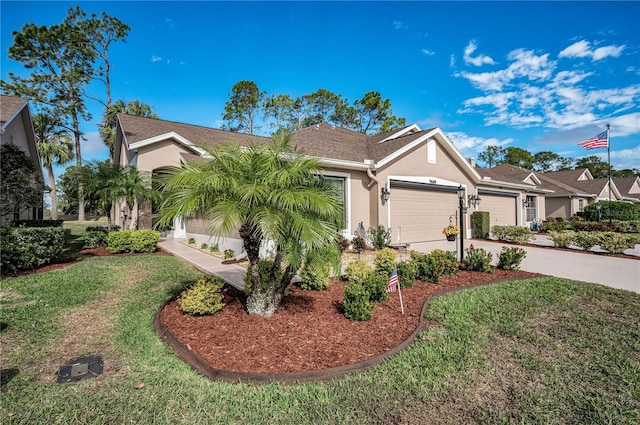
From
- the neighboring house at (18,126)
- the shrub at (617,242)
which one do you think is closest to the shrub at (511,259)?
the shrub at (617,242)

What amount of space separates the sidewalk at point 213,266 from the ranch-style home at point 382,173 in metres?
0.90

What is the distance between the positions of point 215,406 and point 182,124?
61.1 ft

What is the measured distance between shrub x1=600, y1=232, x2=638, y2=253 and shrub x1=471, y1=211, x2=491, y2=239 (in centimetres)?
512

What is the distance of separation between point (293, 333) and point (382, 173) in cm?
951

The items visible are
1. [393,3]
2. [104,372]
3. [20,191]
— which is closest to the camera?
[104,372]

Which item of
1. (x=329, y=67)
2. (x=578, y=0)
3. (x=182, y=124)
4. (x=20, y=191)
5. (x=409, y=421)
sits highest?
(x=329, y=67)

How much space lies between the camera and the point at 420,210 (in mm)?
13883

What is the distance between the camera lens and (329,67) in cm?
1755

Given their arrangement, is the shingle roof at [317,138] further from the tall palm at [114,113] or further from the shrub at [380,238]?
the tall palm at [114,113]

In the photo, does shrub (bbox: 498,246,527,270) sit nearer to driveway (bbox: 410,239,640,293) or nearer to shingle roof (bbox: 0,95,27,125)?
driveway (bbox: 410,239,640,293)

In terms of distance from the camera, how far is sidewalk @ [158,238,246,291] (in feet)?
22.3

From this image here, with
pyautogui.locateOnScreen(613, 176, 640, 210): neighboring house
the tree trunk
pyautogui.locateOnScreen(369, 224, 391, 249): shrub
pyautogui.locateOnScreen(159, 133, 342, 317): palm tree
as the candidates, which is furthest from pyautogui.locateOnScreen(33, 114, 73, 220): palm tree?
pyautogui.locateOnScreen(613, 176, 640, 210): neighboring house

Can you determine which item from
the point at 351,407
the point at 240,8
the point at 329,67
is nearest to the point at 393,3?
the point at 240,8

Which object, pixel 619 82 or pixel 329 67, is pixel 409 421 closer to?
pixel 329 67
